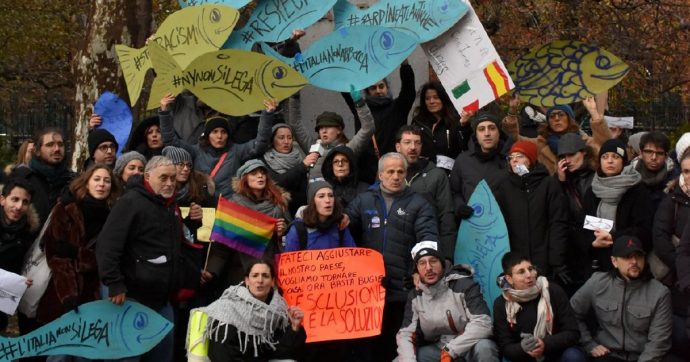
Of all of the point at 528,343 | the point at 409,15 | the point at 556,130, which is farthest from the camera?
the point at 409,15

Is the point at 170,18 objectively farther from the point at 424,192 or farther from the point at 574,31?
the point at 574,31

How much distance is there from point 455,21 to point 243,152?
2125mm

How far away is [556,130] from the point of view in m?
10.5

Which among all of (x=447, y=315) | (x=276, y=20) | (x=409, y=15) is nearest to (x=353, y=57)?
(x=409, y=15)

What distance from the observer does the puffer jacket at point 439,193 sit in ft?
31.4

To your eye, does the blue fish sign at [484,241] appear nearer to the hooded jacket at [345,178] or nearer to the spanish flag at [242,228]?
the hooded jacket at [345,178]

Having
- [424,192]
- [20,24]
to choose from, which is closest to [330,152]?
[424,192]

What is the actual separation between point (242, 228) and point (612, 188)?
266cm

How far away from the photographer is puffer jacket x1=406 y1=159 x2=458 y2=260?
959 centimetres

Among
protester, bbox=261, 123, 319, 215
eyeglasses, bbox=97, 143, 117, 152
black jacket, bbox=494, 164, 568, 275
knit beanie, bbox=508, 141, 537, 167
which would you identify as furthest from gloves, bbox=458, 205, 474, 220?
eyeglasses, bbox=97, 143, 117, 152

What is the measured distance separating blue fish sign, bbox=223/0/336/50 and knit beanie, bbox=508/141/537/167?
Result: 7.92ft

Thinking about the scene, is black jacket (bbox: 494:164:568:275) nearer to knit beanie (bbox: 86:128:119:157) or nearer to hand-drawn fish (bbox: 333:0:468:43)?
hand-drawn fish (bbox: 333:0:468:43)

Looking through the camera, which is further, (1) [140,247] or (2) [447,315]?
(2) [447,315]

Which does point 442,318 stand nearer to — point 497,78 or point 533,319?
point 533,319
